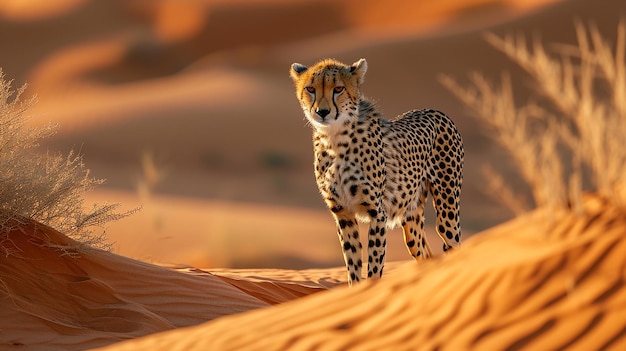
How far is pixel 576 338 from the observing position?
4332mm

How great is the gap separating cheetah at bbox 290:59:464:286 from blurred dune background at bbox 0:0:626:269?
4214 millimetres

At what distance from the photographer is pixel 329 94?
8.27m

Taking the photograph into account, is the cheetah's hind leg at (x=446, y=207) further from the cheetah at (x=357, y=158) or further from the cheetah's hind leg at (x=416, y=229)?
the cheetah at (x=357, y=158)

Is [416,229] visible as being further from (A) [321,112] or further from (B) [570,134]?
(B) [570,134]

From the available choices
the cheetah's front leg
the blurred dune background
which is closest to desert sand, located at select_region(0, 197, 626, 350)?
the cheetah's front leg

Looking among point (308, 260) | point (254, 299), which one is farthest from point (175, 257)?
point (254, 299)

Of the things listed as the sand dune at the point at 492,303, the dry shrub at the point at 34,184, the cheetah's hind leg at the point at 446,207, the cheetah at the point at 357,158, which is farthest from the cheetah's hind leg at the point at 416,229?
the sand dune at the point at 492,303

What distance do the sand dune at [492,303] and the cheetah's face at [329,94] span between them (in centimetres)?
288

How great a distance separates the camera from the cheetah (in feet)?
27.4

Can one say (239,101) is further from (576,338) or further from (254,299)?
(576,338)

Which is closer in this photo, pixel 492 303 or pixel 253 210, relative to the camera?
pixel 492 303

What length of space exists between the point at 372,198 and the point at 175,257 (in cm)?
748

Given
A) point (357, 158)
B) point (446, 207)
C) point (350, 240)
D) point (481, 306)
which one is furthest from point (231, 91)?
point (481, 306)

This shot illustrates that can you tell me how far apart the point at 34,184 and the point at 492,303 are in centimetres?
455
